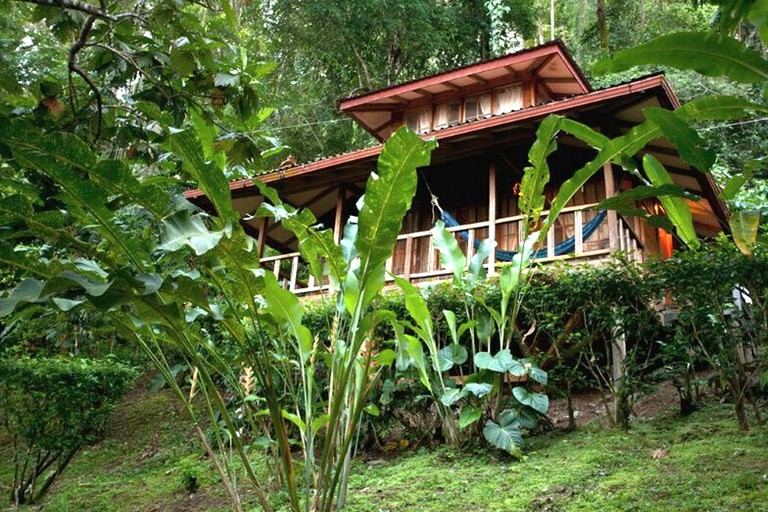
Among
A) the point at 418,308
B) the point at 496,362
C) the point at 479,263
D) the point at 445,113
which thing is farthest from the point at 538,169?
the point at 445,113

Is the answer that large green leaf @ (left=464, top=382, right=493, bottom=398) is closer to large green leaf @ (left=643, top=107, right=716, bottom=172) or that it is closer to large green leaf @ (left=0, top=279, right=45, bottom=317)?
large green leaf @ (left=643, top=107, right=716, bottom=172)

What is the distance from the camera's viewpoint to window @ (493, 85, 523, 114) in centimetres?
1234

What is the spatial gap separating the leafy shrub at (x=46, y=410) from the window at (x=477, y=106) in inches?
339

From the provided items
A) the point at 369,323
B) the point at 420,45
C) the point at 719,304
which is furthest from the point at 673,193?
the point at 420,45

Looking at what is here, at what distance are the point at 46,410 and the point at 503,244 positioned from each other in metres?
7.06

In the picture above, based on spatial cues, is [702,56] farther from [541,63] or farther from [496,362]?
[541,63]

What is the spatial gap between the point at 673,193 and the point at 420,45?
18601 millimetres

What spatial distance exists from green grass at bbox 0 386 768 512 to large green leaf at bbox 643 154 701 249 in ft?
4.66

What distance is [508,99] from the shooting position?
12.5 m

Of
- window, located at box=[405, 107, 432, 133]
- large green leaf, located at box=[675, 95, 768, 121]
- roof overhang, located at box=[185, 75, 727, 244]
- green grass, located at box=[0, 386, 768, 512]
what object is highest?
window, located at box=[405, 107, 432, 133]

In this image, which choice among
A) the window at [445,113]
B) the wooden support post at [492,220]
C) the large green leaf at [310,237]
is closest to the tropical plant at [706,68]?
the large green leaf at [310,237]

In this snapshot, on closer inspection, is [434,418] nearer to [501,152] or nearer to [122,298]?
[122,298]

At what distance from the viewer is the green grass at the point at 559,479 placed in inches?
146

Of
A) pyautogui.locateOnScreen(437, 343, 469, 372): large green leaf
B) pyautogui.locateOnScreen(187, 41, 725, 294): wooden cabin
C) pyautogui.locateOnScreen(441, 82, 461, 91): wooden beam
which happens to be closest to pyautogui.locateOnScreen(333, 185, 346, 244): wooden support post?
pyautogui.locateOnScreen(187, 41, 725, 294): wooden cabin
